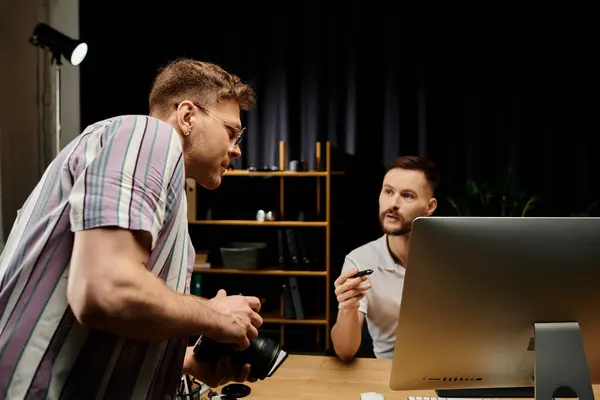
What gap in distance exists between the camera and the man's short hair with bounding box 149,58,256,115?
3.88 feet

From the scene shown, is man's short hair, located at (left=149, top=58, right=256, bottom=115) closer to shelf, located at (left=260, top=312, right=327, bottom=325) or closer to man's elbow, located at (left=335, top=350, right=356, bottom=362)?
man's elbow, located at (left=335, top=350, right=356, bottom=362)

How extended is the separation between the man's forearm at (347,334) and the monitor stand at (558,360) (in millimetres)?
755

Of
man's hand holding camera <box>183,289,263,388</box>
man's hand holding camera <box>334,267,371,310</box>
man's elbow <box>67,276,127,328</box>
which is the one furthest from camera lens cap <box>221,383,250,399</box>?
man's elbow <box>67,276,127,328</box>

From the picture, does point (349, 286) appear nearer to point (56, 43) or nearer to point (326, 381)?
point (326, 381)

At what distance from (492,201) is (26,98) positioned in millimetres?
3280

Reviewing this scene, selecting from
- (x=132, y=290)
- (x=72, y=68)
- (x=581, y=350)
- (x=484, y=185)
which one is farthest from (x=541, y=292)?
(x=72, y=68)

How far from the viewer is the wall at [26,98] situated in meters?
3.25

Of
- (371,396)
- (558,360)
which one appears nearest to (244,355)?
(371,396)

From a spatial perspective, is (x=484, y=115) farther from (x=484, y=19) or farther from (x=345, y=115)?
(x=345, y=115)

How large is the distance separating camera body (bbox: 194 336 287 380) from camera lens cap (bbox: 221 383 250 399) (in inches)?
13.1

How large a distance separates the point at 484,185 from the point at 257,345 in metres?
2.91

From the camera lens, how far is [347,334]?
1705 mm

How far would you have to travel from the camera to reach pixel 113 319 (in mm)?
749

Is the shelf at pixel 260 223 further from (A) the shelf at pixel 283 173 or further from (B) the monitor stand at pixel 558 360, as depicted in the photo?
(B) the monitor stand at pixel 558 360
